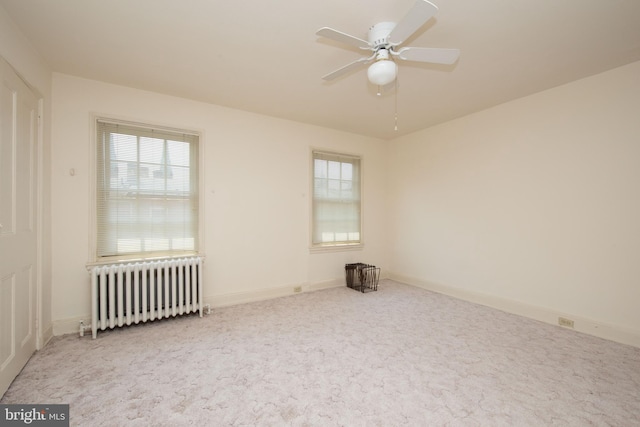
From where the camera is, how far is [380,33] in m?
2.14

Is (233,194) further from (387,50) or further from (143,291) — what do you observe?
(387,50)

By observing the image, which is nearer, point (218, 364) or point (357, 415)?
point (357, 415)

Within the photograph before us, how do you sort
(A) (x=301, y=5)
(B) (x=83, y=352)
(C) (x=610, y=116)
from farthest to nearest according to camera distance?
(C) (x=610, y=116), (B) (x=83, y=352), (A) (x=301, y=5)

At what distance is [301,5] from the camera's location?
6.58 feet

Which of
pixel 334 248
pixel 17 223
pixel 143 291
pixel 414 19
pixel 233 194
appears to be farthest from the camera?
pixel 334 248

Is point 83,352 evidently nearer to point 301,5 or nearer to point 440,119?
point 301,5

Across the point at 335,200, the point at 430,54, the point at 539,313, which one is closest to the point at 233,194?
the point at 335,200

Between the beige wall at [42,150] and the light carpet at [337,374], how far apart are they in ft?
1.14

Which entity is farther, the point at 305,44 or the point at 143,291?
the point at 143,291

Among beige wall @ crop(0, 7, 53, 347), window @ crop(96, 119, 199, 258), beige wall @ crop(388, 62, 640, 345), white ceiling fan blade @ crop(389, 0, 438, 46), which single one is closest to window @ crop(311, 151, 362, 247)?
beige wall @ crop(388, 62, 640, 345)

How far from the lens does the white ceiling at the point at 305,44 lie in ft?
6.70

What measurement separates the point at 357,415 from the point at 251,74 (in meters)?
3.15

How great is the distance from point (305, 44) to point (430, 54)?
41.9 inches

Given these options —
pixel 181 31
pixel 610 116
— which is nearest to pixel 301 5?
pixel 181 31
